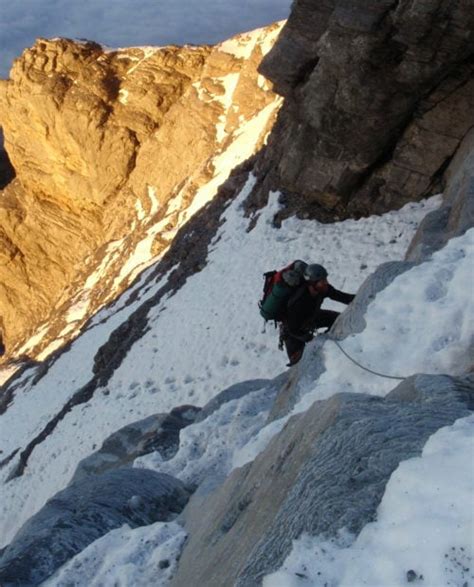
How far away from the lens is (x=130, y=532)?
7.44m

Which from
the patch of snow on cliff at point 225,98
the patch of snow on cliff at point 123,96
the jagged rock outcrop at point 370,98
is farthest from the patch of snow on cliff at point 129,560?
the patch of snow on cliff at point 123,96

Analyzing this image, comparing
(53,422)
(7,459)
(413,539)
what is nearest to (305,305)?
(413,539)

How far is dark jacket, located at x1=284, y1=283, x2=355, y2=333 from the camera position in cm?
1034

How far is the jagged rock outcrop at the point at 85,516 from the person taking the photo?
714 cm

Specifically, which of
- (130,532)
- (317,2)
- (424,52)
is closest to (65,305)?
(317,2)

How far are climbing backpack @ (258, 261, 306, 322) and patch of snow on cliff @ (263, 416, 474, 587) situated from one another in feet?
18.9

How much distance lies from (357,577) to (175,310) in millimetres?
16839

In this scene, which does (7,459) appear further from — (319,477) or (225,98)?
(225,98)

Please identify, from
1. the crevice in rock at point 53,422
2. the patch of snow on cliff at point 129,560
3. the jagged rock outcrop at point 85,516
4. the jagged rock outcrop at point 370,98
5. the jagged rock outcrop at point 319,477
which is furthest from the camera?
the crevice in rock at point 53,422

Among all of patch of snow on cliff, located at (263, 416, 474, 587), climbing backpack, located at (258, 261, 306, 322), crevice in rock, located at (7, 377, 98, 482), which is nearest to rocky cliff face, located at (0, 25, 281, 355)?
crevice in rock, located at (7, 377, 98, 482)

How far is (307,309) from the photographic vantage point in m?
10.6

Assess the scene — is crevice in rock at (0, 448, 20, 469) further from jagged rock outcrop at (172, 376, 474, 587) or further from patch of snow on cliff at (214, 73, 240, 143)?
patch of snow on cliff at (214, 73, 240, 143)

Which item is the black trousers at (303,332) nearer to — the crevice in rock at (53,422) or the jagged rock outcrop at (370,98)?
the jagged rock outcrop at (370,98)

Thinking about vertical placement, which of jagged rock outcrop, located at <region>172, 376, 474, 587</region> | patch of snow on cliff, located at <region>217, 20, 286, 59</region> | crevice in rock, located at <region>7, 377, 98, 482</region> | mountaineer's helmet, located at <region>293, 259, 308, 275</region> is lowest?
jagged rock outcrop, located at <region>172, 376, 474, 587</region>
